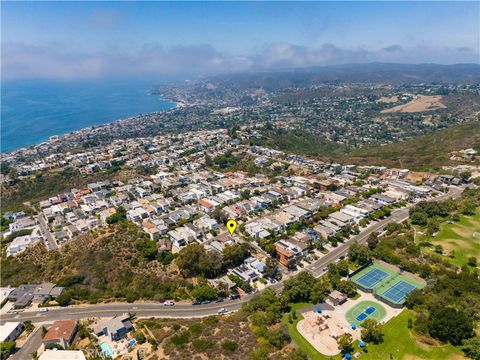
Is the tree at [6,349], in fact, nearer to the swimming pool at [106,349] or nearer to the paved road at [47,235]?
the swimming pool at [106,349]

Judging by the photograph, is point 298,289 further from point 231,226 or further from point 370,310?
point 231,226

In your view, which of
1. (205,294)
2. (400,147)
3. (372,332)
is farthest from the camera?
(400,147)

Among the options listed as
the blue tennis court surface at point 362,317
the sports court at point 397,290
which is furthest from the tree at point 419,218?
the blue tennis court surface at point 362,317

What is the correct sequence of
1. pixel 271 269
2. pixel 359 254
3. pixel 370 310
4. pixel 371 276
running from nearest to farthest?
pixel 370 310, pixel 371 276, pixel 271 269, pixel 359 254

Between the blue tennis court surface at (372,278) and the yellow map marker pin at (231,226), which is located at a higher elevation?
the yellow map marker pin at (231,226)

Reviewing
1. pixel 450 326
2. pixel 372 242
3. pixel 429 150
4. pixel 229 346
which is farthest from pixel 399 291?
pixel 429 150

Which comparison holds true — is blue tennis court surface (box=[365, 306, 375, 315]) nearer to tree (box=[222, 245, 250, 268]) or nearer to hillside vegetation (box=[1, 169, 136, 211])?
tree (box=[222, 245, 250, 268])

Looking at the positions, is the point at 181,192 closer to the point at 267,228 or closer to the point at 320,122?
the point at 267,228
